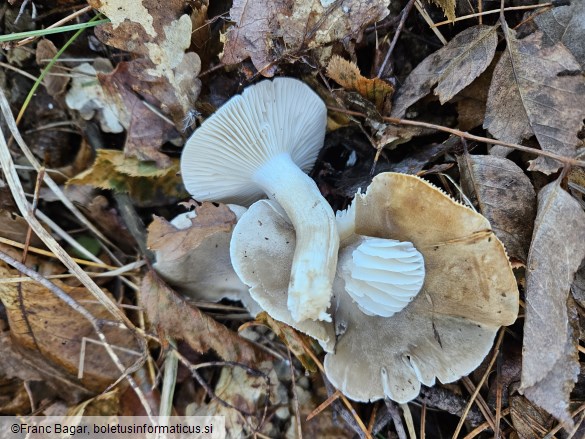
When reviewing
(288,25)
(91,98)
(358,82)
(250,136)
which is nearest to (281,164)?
(250,136)

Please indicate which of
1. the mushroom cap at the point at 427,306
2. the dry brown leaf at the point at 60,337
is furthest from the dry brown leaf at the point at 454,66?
the dry brown leaf at the point at 60,337

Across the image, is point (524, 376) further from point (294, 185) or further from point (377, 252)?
point (294, 185)

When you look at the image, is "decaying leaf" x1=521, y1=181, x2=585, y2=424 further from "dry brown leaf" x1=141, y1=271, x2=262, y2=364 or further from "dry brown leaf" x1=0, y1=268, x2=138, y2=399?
"dry brown leaf" x1=0, y1=268, x2=138, y2=399

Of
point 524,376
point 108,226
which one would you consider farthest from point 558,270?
point 108,226

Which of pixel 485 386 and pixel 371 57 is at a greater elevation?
pixel 371 57

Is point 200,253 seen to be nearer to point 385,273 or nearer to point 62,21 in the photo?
point 385,273

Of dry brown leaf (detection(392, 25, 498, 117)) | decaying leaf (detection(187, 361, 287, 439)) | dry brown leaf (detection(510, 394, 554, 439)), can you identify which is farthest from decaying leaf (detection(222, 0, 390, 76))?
dry brown leaf (detection(510, 394, 554, 439))
